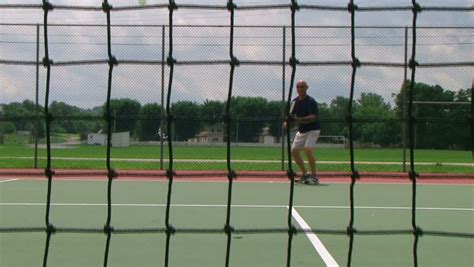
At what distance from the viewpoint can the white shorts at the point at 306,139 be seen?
7.51 m

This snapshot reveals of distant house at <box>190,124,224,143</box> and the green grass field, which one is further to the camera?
the green grass field

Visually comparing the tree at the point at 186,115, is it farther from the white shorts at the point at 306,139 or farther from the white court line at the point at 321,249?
the white court line at the point at 321,249

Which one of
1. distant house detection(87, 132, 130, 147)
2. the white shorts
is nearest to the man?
the white shorts

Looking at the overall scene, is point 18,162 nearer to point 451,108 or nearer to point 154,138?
point 154,138

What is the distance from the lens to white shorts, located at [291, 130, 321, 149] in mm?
7507

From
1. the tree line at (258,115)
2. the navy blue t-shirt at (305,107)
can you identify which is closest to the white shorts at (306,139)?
the tree line at (258,115)

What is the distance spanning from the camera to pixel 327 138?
1341 cm

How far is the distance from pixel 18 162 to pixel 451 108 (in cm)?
765

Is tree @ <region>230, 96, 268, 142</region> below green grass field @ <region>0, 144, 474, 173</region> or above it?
above

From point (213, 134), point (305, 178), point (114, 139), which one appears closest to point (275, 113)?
point (305, 178)

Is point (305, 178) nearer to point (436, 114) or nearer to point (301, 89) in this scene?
point (301, 89)

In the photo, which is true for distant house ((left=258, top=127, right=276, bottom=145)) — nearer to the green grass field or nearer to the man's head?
the green grass field

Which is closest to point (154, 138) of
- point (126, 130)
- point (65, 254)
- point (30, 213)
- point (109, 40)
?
point (126, 130)

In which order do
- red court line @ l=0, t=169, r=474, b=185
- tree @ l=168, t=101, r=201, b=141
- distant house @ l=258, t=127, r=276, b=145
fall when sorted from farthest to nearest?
distant house @ l=258, t=127, r=276, b=145 → tree @ l=168, t=101, r=201, b=141 → red court line @ l=0, t=169, r=474, b=185
